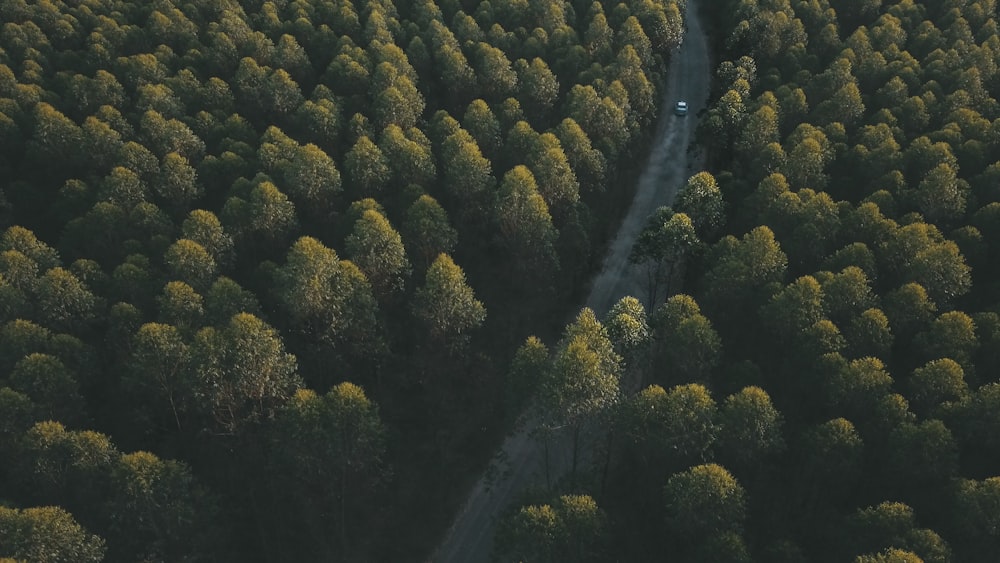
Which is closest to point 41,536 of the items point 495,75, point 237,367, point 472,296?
point 237,367

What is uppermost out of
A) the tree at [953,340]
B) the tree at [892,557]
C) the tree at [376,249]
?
the tree at [376,249]

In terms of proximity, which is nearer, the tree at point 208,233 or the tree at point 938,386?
the tree at point 938,386

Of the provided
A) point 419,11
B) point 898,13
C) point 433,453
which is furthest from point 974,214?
point 419,11

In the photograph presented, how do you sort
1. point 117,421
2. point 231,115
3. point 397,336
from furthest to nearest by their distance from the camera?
point 231,115
point 397,336
point 117,421

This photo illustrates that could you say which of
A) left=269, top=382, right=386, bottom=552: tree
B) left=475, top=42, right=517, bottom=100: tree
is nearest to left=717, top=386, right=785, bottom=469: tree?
left=269, top=382, right=386, bottom=552: tree

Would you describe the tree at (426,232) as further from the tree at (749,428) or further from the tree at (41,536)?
the tree at (41,536)

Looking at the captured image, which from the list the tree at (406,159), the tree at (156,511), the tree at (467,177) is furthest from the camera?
the tree at (406,159)

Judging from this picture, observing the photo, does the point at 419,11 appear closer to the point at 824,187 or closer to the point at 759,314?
the point at 824,187

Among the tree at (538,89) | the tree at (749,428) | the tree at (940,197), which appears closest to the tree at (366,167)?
the tree at (538,89)
